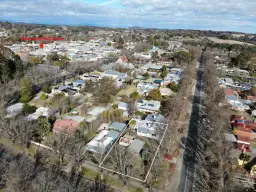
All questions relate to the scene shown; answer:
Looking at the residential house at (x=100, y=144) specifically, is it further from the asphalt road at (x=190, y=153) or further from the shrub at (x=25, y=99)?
the shrub at (x=25, y=99)

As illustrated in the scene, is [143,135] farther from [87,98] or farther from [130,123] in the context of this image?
[87,98]

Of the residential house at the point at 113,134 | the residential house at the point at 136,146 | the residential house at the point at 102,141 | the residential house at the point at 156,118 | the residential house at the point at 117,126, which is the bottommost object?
the residential house at the point at 136,146

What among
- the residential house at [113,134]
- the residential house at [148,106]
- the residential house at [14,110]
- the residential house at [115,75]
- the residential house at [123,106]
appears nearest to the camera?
the residential house at [113,134]

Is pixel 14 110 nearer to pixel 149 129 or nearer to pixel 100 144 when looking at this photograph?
pixel 100 144

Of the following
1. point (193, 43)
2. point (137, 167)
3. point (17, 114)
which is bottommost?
point (137, 167)

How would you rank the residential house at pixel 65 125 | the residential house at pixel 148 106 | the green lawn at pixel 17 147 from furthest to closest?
the residential house at pixel 148 106 < the residential house at pixel 65 125 < the green lawn at pixel 17 147

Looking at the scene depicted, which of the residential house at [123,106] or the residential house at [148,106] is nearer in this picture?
the residential house at [148,106]

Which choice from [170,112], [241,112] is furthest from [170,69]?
[170,112]

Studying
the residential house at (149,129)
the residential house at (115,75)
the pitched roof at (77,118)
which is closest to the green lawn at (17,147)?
the pitched roof at (77,118)
